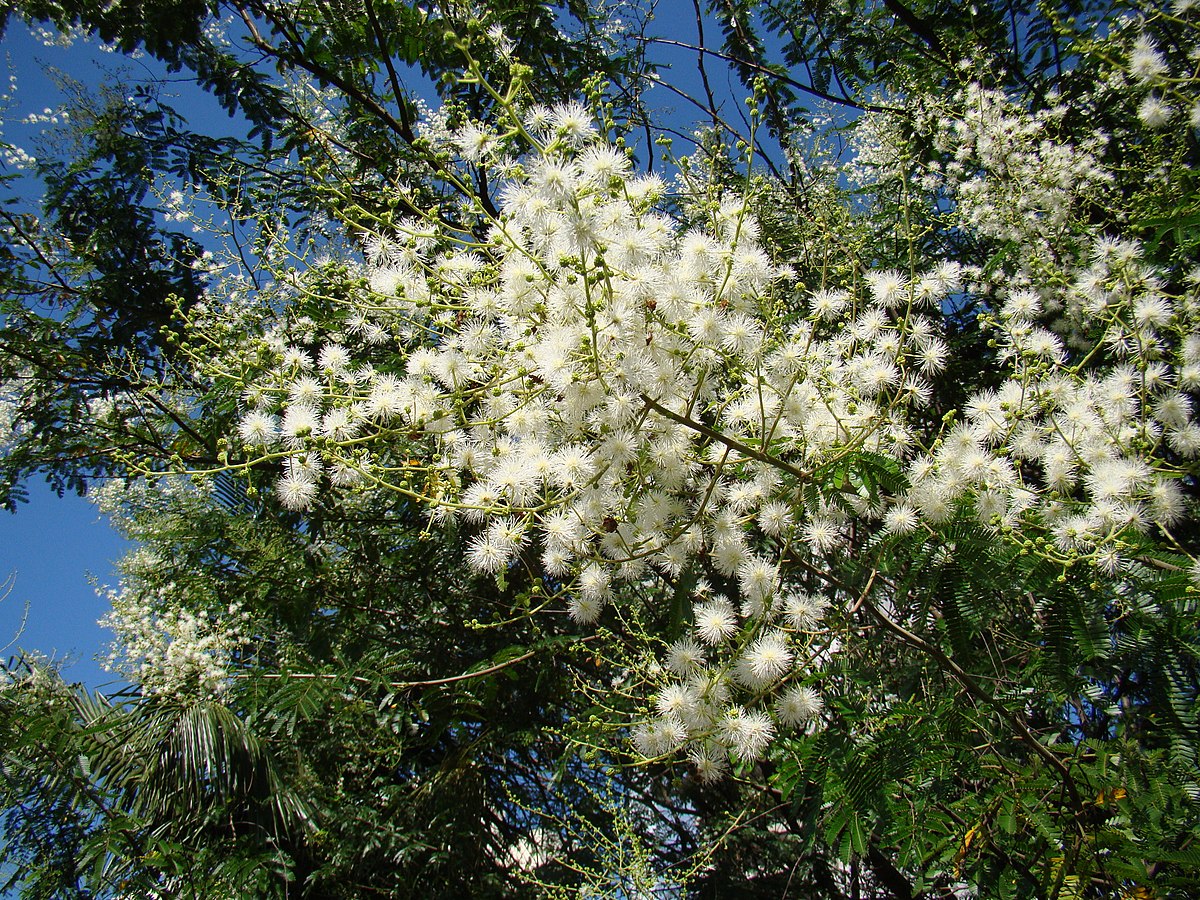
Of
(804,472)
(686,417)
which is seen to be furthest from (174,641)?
(804,472)

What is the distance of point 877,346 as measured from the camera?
2051mm

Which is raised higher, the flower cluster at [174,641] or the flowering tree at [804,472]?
the flower cluster at [174,641]

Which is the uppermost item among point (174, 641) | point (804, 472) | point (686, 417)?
point (174, 641)

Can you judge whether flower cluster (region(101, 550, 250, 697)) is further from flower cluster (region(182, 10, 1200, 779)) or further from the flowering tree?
flower cluster (region(182, 10, 1200, 779))

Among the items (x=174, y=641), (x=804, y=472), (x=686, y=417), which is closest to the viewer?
(x=686, y=417)

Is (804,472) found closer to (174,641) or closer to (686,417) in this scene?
(686,417)

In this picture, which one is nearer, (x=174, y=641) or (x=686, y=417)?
(x=686, y=417)

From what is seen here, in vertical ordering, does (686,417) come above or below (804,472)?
above

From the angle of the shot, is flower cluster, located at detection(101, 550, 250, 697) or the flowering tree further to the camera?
flower cluster, located at detection(101, 550, 250, 697)

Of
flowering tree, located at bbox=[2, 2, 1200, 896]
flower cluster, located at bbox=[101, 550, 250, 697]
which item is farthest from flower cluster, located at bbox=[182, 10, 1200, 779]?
flower cluster, located at bbox=[101, 550, 250, 697]

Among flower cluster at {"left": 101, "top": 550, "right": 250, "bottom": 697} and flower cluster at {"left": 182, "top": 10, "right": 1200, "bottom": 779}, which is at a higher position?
flower cluster at {"left": 101, "top": 550, "right": 250, "bottom": 697}

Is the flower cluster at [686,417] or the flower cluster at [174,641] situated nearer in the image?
the flower cluster at [686,417]

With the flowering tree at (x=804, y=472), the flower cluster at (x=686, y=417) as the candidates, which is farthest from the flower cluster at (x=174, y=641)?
the flower cluster at (x=686, y=417)

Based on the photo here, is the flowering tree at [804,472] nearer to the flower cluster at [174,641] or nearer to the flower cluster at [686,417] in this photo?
the flower cluster at [686,417]
